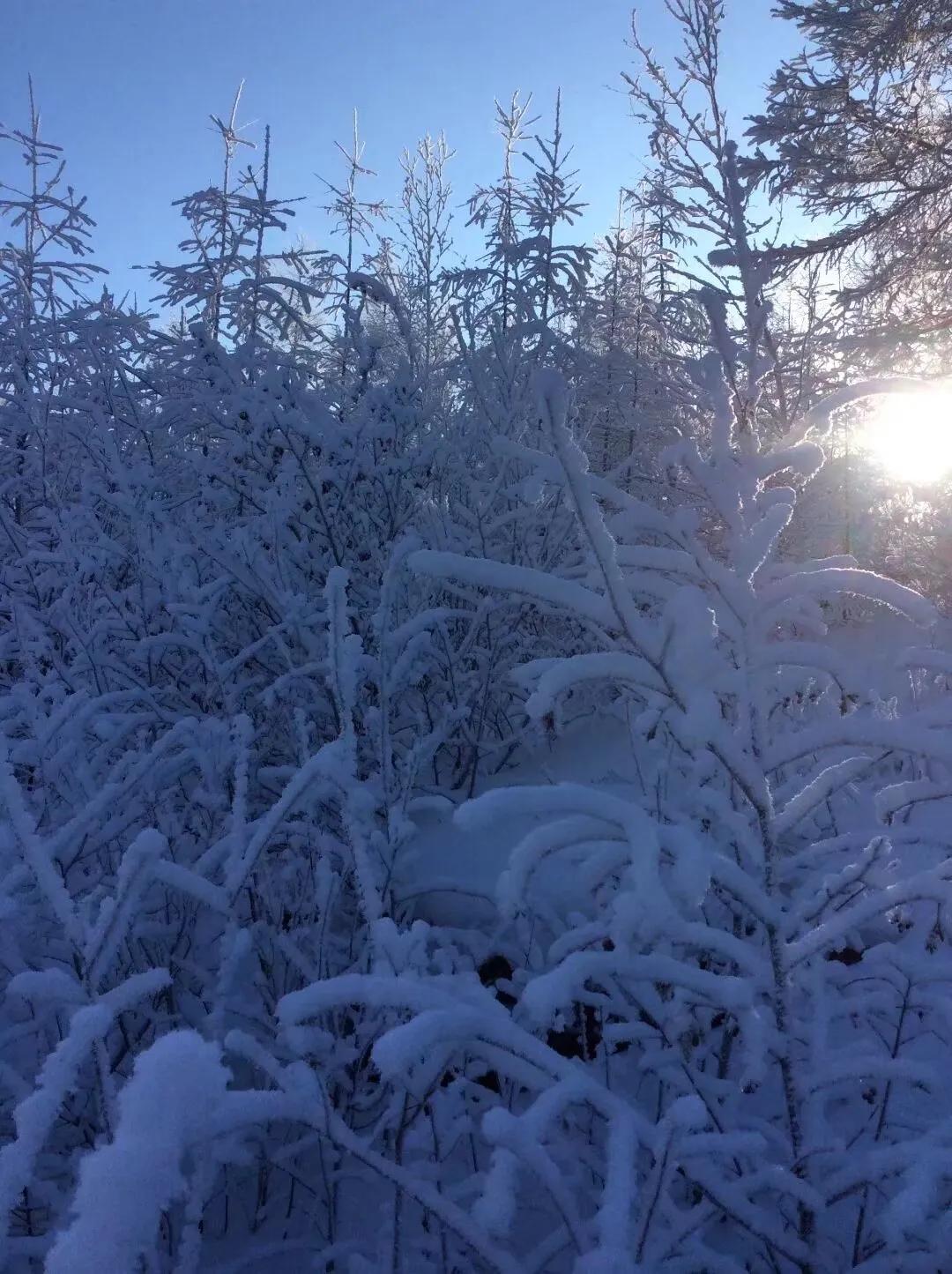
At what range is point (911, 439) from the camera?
260 inches

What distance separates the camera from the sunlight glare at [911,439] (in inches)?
244

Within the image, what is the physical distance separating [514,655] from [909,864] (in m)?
2.21

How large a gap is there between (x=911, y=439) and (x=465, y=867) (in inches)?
230

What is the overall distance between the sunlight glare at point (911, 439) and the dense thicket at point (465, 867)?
2.01 metres

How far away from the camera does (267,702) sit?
2.79m

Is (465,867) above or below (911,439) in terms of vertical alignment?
below

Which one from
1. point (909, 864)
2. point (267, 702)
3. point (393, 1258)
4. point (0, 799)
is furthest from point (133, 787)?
point (909, 864)

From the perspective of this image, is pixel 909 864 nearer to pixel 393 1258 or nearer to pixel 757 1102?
pixel 757 1102

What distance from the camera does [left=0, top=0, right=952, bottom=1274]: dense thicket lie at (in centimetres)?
96

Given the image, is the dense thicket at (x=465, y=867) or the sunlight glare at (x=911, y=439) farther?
the sunlight glare at (x=911, y=439)

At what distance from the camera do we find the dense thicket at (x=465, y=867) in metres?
0.96

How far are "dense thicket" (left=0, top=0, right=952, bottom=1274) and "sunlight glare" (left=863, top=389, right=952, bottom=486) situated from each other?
2.01 meters

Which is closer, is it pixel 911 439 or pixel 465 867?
pixel 465 867

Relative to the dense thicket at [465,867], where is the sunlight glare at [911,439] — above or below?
above
